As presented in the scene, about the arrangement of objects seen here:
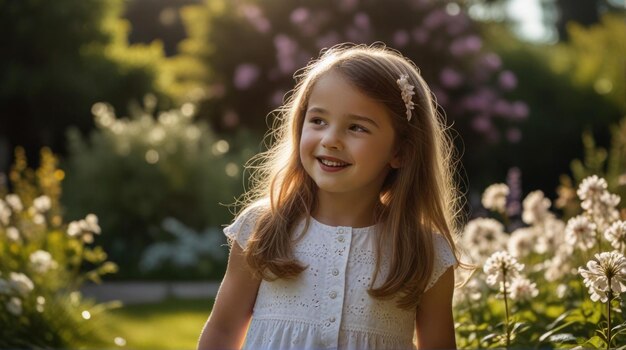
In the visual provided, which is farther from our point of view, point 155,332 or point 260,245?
point 155,332

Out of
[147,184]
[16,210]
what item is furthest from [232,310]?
[147,184]

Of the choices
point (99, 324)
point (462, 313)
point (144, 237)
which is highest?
point (144, 237)

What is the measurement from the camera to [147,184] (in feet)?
29.2

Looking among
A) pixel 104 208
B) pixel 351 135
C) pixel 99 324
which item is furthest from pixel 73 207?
pixel 351 135

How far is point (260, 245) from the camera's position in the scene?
2.58 meters

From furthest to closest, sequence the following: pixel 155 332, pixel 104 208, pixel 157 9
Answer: pixel 157 9, pixel 104 208, pixel 155 332

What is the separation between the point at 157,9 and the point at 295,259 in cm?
2095

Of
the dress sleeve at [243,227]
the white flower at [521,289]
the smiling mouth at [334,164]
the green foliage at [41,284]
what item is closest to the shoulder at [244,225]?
the dress sleeve at [243,227]

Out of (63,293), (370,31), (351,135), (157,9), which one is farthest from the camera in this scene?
(157,9)

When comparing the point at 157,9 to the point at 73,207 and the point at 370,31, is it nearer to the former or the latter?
the point at 370,31

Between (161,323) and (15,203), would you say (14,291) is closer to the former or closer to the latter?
(15,203)

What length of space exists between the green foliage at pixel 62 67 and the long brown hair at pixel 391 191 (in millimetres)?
11006

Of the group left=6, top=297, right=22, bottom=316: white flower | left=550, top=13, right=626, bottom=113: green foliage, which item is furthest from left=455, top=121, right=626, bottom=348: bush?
left=550, top=13, right=626, bottom=113: green foliage

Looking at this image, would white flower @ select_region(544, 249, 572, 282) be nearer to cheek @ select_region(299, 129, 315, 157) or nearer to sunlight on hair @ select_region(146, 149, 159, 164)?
cheek @ select_region(299, 129, 315, 157)
